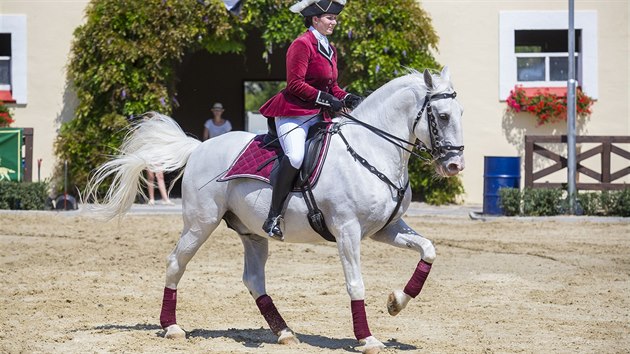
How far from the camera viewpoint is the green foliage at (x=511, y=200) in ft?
56.0

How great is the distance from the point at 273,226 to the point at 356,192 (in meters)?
0.68

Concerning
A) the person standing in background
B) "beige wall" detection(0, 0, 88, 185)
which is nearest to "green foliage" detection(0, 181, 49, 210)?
"beige wall" detection(0, 0, 88, 185)

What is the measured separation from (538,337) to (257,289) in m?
2.21

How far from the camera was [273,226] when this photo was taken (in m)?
7.43

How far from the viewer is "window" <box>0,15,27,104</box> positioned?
65.3 feet

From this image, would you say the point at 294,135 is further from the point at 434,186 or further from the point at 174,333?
the point at 434,186

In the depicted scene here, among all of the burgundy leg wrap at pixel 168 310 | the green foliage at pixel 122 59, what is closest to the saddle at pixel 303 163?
the burgundy leg wrap at pixel 168 310

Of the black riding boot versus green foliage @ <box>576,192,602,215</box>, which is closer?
the black riding boot

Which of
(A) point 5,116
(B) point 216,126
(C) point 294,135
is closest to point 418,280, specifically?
(C) point 294,135

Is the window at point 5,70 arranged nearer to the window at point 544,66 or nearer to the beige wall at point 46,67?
the beige wall at point 46,67

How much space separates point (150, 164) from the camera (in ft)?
27.7

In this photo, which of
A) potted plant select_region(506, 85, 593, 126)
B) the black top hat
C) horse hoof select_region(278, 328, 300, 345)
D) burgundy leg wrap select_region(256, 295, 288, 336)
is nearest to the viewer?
the black top hat

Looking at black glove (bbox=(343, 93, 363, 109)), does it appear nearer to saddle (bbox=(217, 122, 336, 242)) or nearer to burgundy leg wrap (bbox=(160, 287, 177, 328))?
saddle (bbox=(217, 122, 336, 242))

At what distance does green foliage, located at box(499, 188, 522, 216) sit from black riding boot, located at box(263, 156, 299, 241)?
10.2 m
